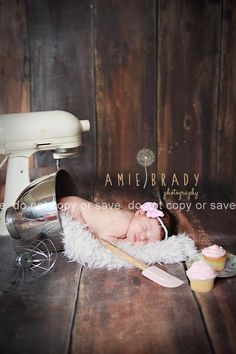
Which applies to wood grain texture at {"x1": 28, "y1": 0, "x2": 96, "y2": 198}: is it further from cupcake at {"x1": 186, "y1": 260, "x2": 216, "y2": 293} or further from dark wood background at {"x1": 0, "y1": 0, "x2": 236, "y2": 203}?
cupcake at {"x1": 186, "y1": 260, "x2": 216, "y2": 293}

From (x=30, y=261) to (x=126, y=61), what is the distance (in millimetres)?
867

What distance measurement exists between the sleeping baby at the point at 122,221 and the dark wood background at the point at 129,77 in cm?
41

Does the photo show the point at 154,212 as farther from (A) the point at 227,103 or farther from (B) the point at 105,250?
(A) the point at 227,103

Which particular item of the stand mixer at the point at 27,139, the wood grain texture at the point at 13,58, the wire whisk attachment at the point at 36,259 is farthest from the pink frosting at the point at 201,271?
the wood grain texture at the point at 13,58

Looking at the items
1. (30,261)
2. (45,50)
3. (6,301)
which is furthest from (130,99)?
(6,301)

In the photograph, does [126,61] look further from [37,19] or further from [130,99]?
[37,19]

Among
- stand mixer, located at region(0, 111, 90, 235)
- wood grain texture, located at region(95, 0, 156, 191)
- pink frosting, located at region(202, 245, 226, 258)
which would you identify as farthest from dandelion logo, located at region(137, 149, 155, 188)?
pink frosting, located at region(202, 245, 226, 258)

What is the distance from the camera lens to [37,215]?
1.17 m

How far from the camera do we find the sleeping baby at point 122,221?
1233 mm

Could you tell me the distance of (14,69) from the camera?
1682 mm

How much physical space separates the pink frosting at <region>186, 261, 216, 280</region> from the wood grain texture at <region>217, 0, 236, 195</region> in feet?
2.68

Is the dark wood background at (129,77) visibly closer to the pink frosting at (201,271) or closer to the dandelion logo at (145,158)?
the dandelion logo at (145,158)

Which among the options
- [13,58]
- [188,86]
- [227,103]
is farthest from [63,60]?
[227,103]

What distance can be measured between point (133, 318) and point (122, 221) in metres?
0.41
